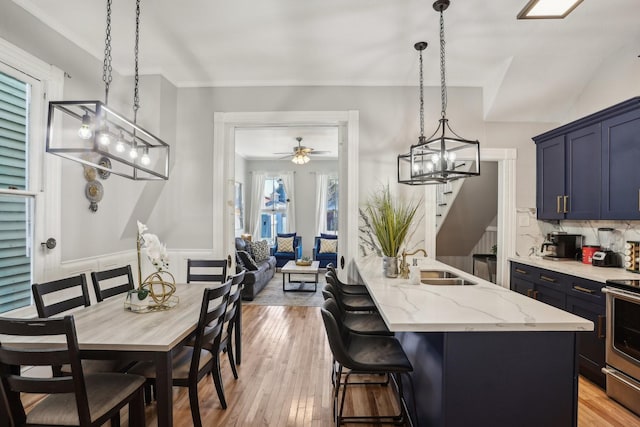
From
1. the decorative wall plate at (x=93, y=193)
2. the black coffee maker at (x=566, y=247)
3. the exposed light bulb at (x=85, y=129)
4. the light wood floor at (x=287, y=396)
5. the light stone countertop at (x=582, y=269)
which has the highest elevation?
the exposed light bulb at (x=85, y=129)

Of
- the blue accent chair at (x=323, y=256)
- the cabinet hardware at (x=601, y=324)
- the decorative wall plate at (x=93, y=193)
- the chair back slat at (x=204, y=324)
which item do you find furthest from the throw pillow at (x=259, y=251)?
the cabinet hardware at (x=601, y=324)

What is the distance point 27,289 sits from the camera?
2.48 meters

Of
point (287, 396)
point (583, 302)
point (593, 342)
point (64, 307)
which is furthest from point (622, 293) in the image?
point (64, 307)

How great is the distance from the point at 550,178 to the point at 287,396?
3488 millimetres

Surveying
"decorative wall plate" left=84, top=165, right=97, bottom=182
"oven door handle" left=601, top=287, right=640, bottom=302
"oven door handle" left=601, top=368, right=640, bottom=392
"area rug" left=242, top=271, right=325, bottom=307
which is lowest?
"area rug" left=242, top=271, right=325, bottom=307

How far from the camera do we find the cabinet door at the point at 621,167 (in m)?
2.67

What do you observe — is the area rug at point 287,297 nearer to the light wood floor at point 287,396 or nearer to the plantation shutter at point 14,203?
the light wood floor at point 287,396

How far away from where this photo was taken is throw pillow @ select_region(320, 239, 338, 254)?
798 centimetres

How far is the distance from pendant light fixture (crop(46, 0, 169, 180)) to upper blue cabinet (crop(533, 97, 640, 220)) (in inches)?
144

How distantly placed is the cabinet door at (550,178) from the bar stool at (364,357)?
8.95ft

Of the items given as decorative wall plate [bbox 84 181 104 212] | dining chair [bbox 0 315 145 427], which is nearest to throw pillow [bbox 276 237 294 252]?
decorative wall plate [bbox 84 181 104 212]

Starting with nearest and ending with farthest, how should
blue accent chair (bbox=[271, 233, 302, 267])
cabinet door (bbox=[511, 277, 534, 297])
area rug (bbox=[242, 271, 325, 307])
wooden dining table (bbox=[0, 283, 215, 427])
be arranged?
1. wooden dining table (bbox=[0, 283, 215, 427])
2. cabinet door (bbox=[511, 277, 534, 297])
3. area rug (bbox=[242, 271, 325, 307])
4. blue accent chair (bbox=[271, 233, 302, 267])

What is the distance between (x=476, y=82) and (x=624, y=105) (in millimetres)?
1402

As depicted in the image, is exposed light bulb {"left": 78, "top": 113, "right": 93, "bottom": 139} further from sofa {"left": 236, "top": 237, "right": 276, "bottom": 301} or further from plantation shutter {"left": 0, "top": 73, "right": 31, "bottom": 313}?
sofa {"left": 236, "top": 237, "right": 276, "bottom": 301}
